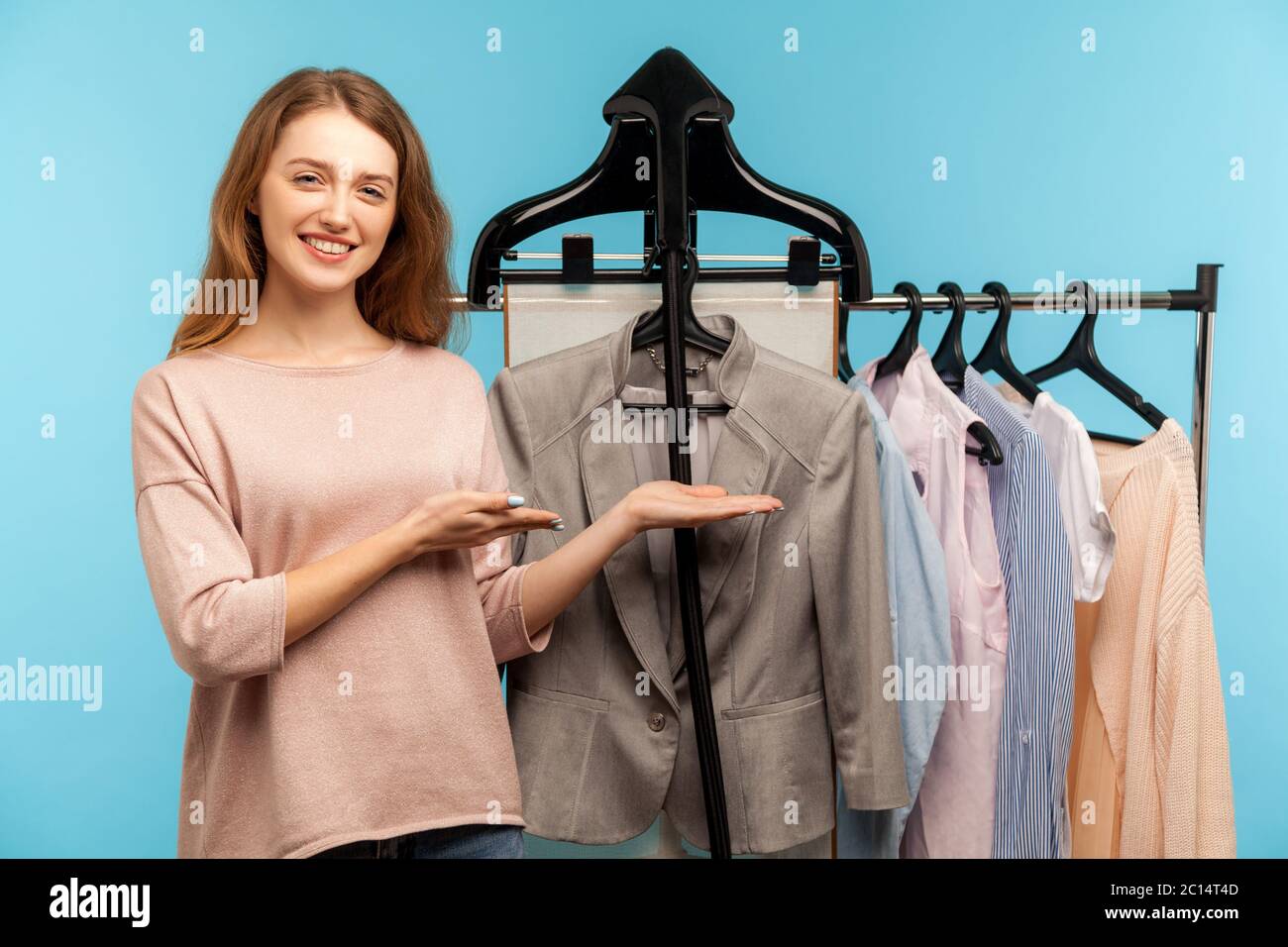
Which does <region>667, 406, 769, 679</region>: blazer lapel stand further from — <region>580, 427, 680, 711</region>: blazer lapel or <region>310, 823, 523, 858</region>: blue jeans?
<region>310, 823, 523, 858</region>: blue jeans

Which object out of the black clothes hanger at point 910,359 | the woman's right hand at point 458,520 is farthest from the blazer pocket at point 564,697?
the black clothes hanger at point 910,359

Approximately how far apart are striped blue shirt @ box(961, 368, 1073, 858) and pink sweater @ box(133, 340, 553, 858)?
2.82 ft

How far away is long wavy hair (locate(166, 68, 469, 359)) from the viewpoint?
1.71 metres

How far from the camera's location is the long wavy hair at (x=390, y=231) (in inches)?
67.2

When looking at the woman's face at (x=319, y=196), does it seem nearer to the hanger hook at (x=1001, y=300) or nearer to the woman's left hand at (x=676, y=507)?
the woman's left hand at (x=676, y=507)

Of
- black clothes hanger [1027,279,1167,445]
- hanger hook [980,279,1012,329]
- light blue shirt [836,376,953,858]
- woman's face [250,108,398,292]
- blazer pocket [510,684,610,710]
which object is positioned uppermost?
woman's face [250,108,398,292]

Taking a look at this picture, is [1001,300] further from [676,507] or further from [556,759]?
[556,759]

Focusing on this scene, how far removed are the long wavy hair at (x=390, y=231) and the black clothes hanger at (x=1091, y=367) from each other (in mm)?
1101

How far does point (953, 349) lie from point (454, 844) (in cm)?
118

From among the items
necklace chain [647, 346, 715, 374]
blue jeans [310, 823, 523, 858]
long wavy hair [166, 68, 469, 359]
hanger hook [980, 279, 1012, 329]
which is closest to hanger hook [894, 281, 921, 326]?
hanger hook [980, 279, 1012, 329]

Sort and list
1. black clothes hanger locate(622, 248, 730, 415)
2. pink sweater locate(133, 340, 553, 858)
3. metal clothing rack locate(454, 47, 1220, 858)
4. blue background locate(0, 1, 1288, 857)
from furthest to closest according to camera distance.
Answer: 1. blue background locate(0, 1, 1288, 857)
2. black clothes hanger locate(622, 248, 730, 415)
3. metal clothing rack locate(454, 47, 1220, 858)
4. pink sweater locate(133, 340, 553, 858)

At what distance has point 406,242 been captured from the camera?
186 centimetres
